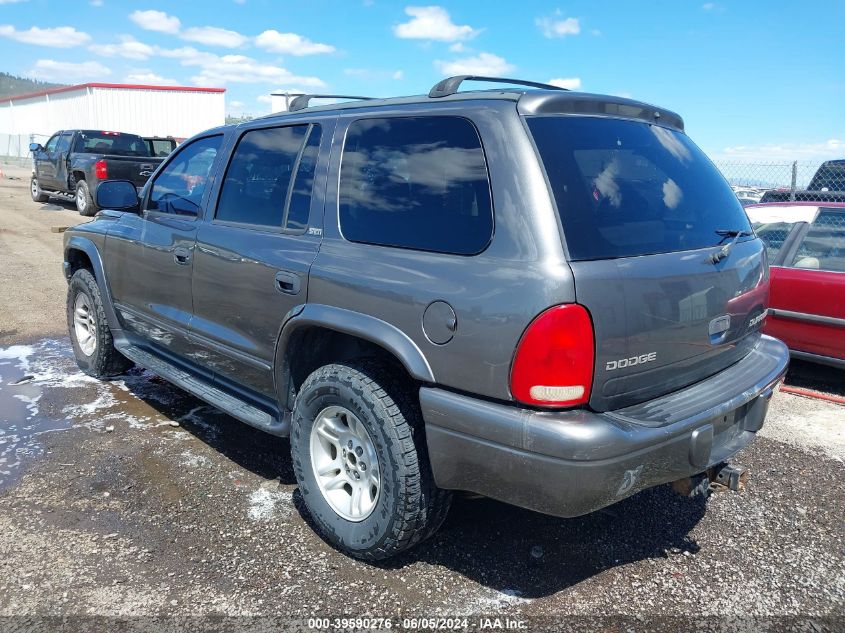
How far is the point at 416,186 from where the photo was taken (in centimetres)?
267

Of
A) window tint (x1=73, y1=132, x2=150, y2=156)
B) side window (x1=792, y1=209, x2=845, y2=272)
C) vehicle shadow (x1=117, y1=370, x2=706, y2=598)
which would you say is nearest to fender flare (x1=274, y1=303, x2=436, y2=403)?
vehicle shadow (x1=117, y1=370, x2=706, y2=598)

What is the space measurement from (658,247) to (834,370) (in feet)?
14.1

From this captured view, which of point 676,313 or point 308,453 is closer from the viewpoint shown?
point 676,313

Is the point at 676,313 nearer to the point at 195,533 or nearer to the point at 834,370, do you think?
the point at 195,533

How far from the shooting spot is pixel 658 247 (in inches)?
100.0

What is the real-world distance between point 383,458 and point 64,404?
10.0ft

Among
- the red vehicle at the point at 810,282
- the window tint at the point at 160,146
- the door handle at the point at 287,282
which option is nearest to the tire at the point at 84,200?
the window tint at the point at 160,146

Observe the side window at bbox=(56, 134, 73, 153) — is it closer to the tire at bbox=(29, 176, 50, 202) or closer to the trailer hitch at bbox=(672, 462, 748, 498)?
the tire at bbox=(29, 176, 50, 202)

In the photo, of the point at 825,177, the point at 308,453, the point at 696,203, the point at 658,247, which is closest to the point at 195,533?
the point at 308,453

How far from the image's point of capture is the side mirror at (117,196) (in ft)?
14.5

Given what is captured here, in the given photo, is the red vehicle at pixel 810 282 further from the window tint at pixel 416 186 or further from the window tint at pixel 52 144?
the window tint at pixel 52 144

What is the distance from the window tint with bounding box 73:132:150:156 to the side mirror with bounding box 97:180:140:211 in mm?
12253

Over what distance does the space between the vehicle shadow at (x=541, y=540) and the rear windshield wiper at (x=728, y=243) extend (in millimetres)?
Answer: 1364

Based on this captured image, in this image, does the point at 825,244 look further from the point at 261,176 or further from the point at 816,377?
the point at 261,176
